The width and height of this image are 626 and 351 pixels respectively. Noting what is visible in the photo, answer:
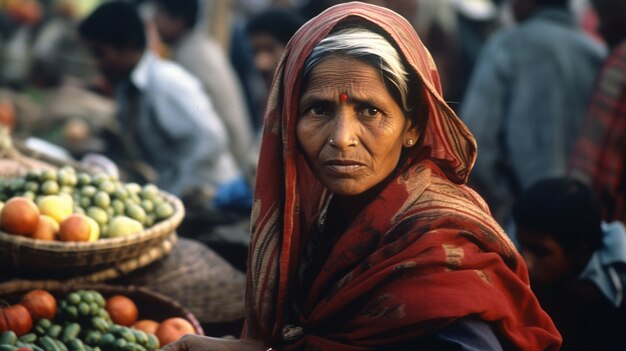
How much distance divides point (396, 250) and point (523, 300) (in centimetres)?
39

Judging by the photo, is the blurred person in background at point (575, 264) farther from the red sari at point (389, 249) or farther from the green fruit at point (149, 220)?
the green fruit at point (149, 220)

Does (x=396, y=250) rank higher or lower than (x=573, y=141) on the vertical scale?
higher

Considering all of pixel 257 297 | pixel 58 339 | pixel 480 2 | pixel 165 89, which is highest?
pixel 257 297

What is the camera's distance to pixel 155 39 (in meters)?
10.3

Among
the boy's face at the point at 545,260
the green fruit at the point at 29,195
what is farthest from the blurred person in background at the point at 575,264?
the green fruit at the point at 29,195

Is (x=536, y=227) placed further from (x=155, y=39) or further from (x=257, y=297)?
(x=155, y=39)

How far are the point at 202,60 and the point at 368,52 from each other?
18.2 feet

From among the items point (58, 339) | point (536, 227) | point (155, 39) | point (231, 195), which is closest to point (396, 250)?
point (58, 339)

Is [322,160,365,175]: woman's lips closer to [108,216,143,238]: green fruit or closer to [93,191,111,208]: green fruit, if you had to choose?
[108,216,143,238]: green fruit

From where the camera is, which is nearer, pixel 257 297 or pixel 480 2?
pixel 257 297

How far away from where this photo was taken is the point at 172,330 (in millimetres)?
3533

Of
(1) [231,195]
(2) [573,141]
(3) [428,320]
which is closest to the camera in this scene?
(3) [428,320]

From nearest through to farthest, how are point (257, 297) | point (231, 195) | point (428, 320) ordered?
point (428, 320) → point (257, 297) → point (231, 195)

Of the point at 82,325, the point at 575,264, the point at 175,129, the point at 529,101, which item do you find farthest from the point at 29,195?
the point at 529,101
